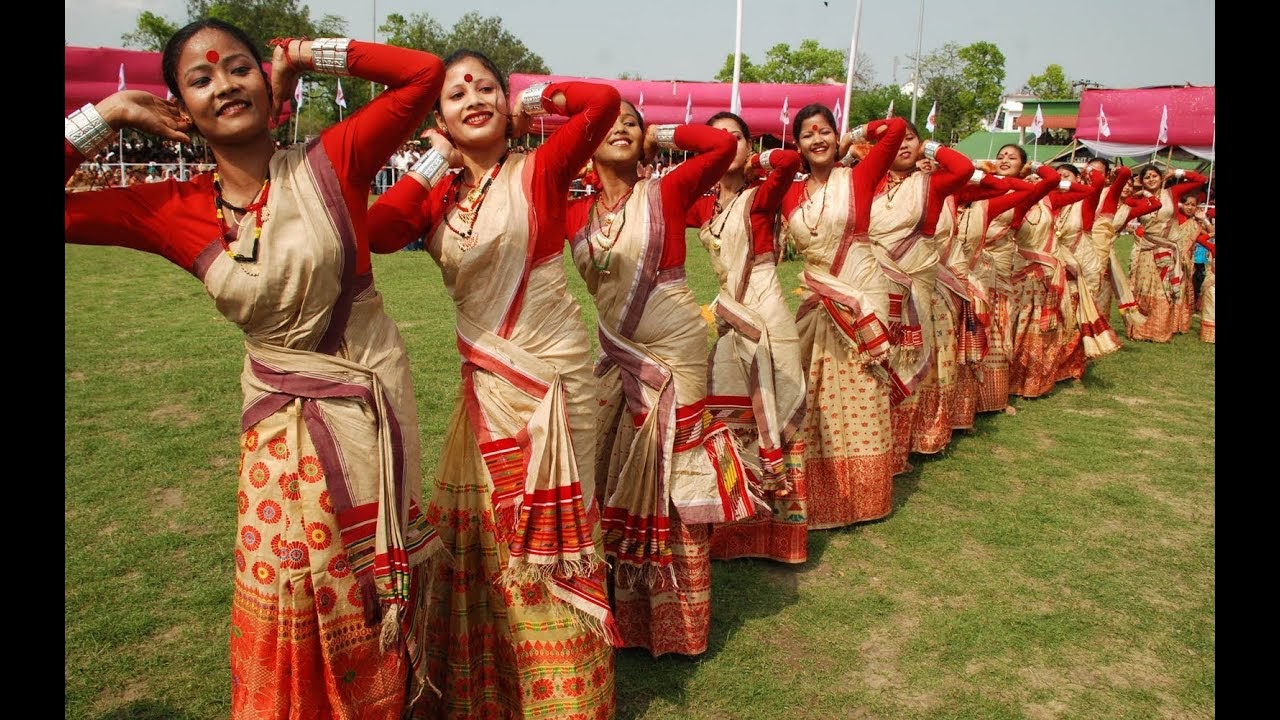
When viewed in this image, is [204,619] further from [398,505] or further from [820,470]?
[820,470]

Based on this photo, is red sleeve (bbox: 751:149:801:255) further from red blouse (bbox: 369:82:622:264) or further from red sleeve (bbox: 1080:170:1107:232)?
red sleeve (bbox: 1080:170:1107:232)

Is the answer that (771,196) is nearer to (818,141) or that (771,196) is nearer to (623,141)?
(818,141)

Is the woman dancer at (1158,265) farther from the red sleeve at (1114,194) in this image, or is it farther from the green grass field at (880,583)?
the green grass field at (880,583)

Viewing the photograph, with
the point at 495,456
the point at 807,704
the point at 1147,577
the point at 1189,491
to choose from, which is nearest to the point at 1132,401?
the point at 1189,491

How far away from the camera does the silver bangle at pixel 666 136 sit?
12.4ft

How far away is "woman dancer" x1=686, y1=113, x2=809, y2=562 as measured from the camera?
4520 mm

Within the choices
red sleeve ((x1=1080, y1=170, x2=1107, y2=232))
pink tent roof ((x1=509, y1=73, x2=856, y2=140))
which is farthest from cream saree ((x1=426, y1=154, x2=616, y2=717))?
pink tent roof ((x1=509, y1=73, x2=856, y2=140))

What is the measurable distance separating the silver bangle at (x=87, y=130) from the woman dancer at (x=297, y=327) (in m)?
0.09

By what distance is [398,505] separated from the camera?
268 cm

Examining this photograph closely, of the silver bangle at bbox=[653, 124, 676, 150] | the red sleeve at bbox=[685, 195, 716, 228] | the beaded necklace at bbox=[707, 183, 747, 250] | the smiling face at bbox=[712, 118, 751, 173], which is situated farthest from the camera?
the red sleeve at bbox=[685, 195, 716, 228]

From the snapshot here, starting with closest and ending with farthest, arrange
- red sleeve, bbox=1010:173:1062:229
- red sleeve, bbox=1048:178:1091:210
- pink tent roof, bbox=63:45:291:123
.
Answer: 1. red sleeve, bbox=1010:173:1062:229
2. red sleeve, bbox=1048:178:1091:210
3. pink tent roof, bbox=63:45:291:123

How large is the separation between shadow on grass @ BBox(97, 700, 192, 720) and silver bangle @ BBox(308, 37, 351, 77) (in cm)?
243

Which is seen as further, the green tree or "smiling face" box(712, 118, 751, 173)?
the green tree

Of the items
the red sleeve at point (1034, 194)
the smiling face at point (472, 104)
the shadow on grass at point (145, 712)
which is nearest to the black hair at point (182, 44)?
the smiling face at point (472, 104)
